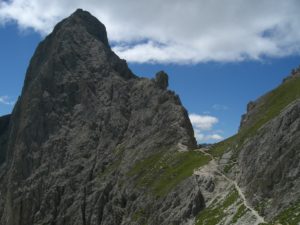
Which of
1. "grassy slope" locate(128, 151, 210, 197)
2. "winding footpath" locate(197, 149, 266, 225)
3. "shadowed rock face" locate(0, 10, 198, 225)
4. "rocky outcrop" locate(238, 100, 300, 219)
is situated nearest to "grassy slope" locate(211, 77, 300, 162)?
"winding footpath" locate(197, 149, 266, 225)

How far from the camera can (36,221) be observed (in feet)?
515

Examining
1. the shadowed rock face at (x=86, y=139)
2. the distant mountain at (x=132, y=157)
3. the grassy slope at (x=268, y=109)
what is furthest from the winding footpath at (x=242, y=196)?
the shadowed rock face at (x=86, y=139)

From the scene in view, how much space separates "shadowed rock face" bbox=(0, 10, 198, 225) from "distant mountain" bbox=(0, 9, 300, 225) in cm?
42

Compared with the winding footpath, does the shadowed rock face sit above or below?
above

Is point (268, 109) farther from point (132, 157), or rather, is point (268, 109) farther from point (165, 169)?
point (132, 157)

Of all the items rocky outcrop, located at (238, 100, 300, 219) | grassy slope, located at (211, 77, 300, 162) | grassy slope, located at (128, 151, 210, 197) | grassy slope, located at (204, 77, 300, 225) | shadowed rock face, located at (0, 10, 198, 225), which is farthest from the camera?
shadowed rock face, located at (0, 10, 198, 225)

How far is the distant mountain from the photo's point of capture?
8038 cm

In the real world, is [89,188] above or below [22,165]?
below

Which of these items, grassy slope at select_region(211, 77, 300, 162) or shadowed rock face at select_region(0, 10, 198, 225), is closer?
grassy slope at select_region(211, 77, 300, 162)

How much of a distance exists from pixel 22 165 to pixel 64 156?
20492 millimetres

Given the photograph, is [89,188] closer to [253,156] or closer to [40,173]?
[40,173]

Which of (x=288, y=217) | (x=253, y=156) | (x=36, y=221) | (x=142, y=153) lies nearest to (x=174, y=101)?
→ (x=142, y=153)

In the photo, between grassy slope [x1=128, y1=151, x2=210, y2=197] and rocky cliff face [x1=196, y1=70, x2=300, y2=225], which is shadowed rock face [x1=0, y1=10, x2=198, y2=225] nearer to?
grassy slope [x1=128, y1=151, x2=210, y2=197]

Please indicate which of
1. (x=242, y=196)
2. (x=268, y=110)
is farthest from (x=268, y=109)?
(x=242, y=196)
